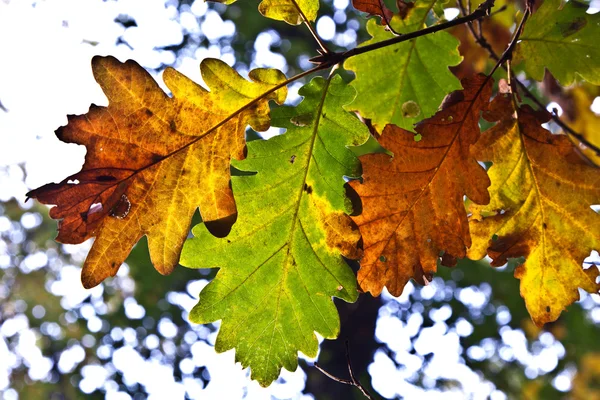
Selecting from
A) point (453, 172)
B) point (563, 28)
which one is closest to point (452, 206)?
point (453, 172)

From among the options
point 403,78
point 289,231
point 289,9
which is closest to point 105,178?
point 289,231

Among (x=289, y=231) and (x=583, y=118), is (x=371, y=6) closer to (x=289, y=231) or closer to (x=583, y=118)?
(x=289, y=231)

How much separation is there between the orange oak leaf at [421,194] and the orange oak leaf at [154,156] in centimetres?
23

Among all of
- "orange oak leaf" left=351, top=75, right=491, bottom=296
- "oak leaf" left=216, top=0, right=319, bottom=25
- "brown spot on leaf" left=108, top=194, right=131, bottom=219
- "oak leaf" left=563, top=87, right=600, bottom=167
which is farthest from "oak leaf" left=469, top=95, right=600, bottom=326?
"oak leaf" left=563, top=87, right=600, bottom=167

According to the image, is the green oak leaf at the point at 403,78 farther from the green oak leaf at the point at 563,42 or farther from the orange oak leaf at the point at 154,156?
the orange oak leaf at the point at 154,156

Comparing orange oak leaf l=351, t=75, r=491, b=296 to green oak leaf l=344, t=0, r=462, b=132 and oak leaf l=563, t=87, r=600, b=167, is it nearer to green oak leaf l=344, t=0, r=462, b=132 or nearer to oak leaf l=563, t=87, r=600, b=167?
green oak leaf l=344, t=0, r=462, b=132

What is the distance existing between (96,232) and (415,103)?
0.79 metres

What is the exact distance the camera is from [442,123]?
928 mm

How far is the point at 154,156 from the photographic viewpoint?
838mm

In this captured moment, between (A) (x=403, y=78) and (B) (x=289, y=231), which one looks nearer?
(B) (x=289, y=231)

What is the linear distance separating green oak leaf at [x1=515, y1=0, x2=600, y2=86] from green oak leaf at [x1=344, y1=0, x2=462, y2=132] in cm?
21

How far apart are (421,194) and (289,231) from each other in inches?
9.6

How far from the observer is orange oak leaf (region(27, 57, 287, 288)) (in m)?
0.82

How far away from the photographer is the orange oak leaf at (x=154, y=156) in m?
0.82
